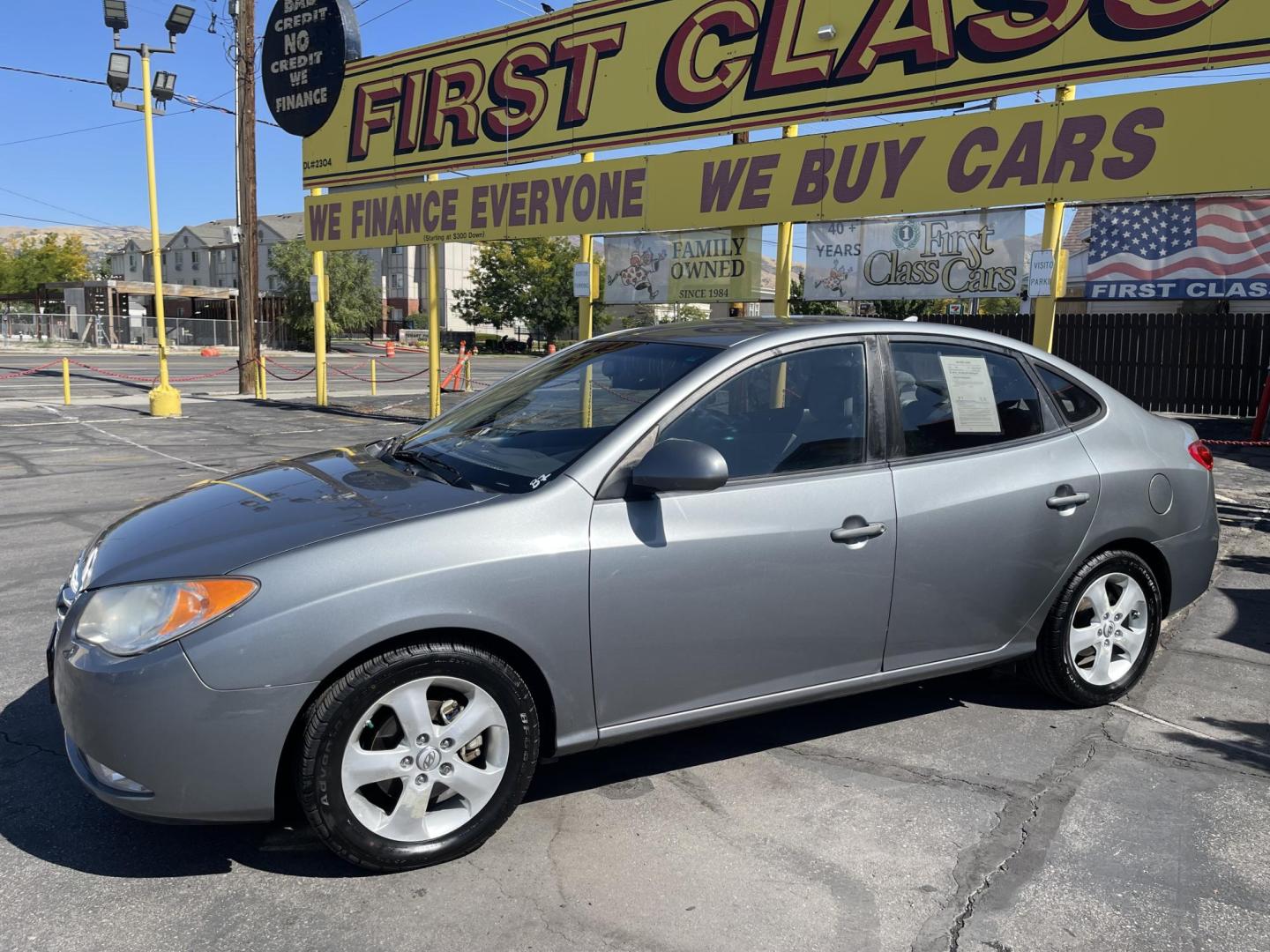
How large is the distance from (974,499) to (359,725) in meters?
2.39

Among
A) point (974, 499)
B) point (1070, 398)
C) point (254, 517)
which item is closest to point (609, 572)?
point (254, 517)

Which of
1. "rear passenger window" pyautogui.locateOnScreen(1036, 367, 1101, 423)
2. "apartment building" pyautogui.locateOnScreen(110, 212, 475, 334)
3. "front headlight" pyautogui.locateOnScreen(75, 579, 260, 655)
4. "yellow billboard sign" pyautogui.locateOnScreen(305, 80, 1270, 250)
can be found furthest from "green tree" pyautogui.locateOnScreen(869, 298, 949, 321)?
"apartment building" pyautogui.locateOnScreen(110, 212, 475, 334)

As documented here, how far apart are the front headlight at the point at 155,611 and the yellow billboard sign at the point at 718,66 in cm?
959

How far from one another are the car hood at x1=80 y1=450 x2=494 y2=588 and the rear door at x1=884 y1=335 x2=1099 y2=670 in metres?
1.65

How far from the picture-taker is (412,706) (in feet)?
9.70

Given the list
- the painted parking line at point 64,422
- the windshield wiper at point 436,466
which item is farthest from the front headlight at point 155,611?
the painted parking line at point 64,422

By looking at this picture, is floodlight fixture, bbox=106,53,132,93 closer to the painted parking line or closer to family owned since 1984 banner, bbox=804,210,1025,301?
the painted parking line

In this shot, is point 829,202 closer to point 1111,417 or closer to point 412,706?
point 1111,417

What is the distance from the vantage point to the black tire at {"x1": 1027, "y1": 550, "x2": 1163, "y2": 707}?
13.8 feet

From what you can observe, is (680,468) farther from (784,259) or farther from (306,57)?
(306,57)

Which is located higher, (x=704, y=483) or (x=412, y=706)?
(x=704, y=483)

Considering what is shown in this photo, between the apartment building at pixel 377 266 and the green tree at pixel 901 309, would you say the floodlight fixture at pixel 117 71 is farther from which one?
the apartment building at pixel 377 266

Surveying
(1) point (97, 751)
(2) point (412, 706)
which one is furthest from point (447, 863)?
(1) point (97, 751)

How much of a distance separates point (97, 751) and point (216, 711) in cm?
39
